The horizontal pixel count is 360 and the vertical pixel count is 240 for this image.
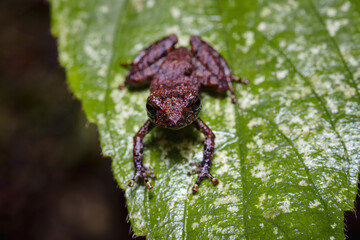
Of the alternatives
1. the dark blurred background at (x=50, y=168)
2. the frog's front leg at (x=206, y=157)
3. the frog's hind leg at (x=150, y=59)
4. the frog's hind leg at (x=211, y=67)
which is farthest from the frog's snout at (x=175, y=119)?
the dark blurred background at (x=50, y=168)

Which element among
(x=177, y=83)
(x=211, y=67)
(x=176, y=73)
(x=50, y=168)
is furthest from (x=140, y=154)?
(x=50, y=168)

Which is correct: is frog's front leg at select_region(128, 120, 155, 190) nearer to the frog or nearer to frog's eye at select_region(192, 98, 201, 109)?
the frog

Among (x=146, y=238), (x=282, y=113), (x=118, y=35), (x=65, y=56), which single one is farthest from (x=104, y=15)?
(x=146, y=238)

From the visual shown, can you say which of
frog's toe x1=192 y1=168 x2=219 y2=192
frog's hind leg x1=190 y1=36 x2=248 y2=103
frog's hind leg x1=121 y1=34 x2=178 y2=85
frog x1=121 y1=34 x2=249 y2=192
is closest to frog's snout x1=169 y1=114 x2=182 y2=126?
frog x1=121 y1=34 x2=249 y2=192

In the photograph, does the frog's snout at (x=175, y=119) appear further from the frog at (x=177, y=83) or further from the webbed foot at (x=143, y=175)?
the webbed foot at (x=143, y=175)

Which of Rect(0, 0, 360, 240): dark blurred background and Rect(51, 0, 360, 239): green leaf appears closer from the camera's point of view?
Rect(51, 0, 360, 239): green leaf
